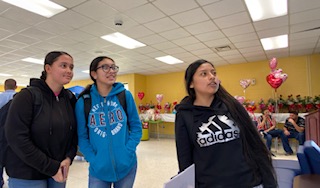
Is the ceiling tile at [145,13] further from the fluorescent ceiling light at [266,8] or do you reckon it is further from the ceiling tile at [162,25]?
the fluorescent ceiling light at [266,8]

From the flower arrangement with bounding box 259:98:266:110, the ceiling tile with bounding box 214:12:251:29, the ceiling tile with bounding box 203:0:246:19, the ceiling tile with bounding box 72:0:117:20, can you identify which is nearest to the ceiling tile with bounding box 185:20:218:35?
the ceiling tile with bounding box 214:12:251:29

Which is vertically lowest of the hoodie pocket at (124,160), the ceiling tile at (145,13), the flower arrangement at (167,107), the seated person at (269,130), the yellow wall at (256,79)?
the seated person at (269,130)

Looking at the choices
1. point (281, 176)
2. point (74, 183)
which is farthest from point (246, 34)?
point (74, 183)

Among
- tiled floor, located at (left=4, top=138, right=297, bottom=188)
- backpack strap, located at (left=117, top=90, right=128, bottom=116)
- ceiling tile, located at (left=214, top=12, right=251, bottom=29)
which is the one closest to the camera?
backpack strap, located at (left=117, top=90, right=128, bottom=116)

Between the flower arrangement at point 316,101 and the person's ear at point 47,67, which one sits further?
the flower arrangement at point 316,101

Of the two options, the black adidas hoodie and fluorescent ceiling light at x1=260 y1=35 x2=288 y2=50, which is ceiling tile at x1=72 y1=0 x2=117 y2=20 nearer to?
the black adidas hoodie

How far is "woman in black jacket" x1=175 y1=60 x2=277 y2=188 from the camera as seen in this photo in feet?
3.28

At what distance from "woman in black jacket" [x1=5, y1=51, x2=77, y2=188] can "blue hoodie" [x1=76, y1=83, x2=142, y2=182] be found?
0.11 m

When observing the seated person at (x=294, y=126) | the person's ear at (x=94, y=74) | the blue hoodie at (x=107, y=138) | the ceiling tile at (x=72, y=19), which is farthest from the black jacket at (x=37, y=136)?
the seated person at (x=294, y=126)

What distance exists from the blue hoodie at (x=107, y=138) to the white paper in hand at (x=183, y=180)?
0.78 metres

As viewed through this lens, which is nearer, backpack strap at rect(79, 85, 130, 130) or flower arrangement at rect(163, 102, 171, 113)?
backpack strap at rect(79, 85, 130, 130)

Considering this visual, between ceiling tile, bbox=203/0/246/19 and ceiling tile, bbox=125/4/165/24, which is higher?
ceiling tile, bbox=203/0/246/19

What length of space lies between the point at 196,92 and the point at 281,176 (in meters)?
1.59

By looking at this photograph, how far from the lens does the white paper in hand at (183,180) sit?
0.52m
